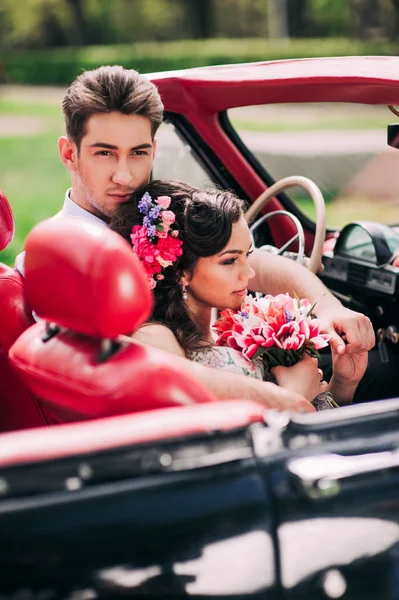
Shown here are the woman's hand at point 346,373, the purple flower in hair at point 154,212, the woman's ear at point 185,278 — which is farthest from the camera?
the woman's hand at point 346,373

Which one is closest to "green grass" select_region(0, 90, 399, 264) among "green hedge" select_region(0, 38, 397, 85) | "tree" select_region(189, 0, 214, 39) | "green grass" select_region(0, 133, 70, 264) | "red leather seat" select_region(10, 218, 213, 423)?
"green grass" select_region(0, 133, 70, 264)

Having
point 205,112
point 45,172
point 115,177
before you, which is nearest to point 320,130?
point 45,172

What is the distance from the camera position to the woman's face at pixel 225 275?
235 centimetres

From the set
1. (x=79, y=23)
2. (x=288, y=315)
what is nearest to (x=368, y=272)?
(x=288, y=315)

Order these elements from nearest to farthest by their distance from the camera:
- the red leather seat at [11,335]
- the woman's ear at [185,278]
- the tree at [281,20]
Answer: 1. the red leather seat at [11,335]
2. the woman's ear at [185,278]
3. the tree at [281,20]

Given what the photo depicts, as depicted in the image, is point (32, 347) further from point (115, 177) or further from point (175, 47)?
point (175, 47)

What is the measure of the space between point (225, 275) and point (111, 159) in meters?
0.46

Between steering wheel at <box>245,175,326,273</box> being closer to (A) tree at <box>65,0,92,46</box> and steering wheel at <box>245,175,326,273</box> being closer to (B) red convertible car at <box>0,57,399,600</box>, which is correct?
(B) red convertible car at <box>0,57,399,600</box>

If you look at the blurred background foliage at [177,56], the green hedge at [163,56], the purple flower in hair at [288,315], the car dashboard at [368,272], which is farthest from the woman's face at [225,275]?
the green hedge at [163,56]

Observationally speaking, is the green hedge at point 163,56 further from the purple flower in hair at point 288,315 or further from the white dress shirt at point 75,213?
the purple flower in hair at point 288,315

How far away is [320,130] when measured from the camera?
15.8 m

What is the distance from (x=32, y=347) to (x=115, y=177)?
72 centimetres

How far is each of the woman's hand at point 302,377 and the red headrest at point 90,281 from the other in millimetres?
746

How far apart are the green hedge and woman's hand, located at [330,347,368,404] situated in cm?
2249
